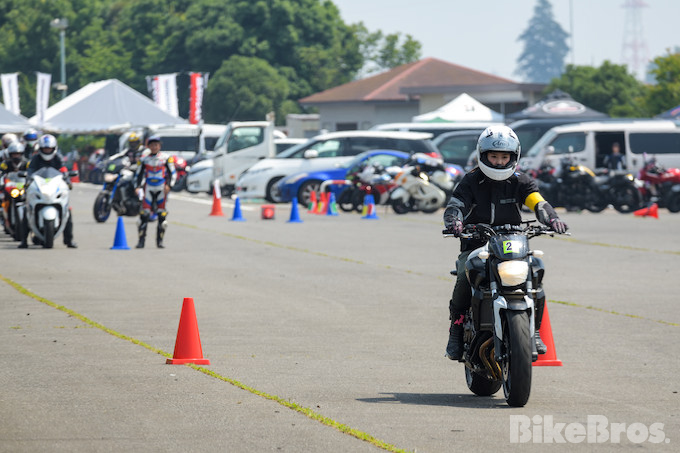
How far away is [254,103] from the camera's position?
75.5 metres

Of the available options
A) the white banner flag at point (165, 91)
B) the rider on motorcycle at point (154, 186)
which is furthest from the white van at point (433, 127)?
the rider on motorcycle at point (154, 186)

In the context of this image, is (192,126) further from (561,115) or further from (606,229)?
(606,229)

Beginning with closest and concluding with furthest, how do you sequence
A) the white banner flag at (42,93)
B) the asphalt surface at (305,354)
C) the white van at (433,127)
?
the asphalt surface at (305,354), the white van at (433,127), the white banner flag at (42,93)

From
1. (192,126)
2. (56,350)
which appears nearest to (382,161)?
(192,126)

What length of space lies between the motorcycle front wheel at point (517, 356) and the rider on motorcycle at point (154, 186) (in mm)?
13409

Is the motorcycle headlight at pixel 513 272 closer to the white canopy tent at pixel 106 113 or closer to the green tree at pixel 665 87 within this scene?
the white canopy tent at pixel 106 113

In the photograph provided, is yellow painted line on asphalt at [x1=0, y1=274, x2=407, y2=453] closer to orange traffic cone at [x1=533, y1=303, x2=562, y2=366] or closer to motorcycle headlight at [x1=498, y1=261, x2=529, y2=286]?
motorcycle headlight at [x1=498, y1=261, x2=529, y2=286]

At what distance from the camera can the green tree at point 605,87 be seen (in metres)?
58.5

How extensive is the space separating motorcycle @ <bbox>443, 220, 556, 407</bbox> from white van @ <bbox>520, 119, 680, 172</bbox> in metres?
25.3

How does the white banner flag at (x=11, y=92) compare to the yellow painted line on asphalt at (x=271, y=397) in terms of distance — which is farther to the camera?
the white banner flag at (x=11, y=92)

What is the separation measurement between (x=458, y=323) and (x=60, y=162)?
13.0 meters

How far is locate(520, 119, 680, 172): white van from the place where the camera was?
33344mm

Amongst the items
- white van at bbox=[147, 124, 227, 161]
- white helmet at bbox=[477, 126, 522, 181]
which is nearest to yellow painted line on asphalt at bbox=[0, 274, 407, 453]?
white helmet at bbox=[477, 126, 522, 181]

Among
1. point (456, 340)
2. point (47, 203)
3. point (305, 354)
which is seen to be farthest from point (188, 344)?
point (47, 203)
